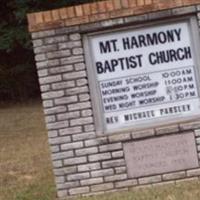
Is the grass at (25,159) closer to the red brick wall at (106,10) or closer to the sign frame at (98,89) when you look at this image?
the sign frame at (98,89)

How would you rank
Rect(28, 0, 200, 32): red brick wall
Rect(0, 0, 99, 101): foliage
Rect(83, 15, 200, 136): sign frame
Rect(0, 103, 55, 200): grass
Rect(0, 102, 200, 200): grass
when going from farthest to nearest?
1. Rect(0, 0, 99, 101): foliage
2. Rect(0, 103, 55, 200): grass
3. Rect(83, 15, 200, 136): sign frame
4. Rect(28, 0, 200, 32): red brick wall
5. Rect(0, 102, 200, 200): grass

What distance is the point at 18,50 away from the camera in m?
27.0

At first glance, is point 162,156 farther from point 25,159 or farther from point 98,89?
point 25,159

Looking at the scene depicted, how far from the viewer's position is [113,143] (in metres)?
8.66

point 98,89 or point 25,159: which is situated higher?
point 98,89

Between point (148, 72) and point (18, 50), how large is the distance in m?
18.6

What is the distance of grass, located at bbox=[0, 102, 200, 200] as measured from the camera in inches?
326

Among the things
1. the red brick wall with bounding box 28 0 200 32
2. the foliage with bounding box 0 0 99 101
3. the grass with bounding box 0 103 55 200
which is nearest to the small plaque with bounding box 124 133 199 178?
the grass with bounding box 0 103 55 200

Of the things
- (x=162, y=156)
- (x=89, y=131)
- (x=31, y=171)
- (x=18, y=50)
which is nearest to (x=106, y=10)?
(x=89, y=131)

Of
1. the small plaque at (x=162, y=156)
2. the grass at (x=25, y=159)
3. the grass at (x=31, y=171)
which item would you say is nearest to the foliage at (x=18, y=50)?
the grass at (x=25, y=159)

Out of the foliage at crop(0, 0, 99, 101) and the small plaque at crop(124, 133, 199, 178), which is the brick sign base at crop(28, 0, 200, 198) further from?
the foliage at crop(0, 0, 99, 101)

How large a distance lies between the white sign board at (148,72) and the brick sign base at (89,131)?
0.14m

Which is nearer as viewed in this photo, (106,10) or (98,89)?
(106,10)

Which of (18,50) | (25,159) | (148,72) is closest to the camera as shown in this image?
(148,72)
